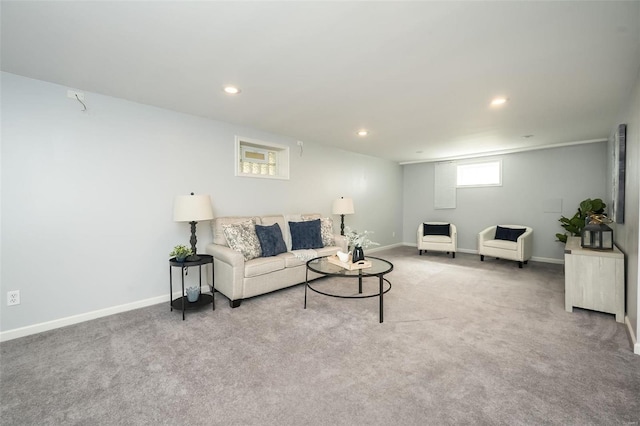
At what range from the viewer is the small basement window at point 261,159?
4164 millimetres

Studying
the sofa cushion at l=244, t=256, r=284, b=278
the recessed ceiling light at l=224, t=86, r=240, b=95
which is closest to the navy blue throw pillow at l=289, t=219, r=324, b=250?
the sofa cushion at l=244, t=256, r=284, b=278

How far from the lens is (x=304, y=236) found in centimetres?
424

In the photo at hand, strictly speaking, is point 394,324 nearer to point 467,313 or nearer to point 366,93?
point 467,313

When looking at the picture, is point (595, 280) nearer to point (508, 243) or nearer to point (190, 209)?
point (508, 243)

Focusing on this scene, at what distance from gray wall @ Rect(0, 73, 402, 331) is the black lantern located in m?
4.34

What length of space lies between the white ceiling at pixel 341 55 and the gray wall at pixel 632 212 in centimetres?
33

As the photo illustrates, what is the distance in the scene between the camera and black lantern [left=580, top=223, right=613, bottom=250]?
9.98ft

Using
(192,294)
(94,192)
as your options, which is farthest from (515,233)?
(94,192)

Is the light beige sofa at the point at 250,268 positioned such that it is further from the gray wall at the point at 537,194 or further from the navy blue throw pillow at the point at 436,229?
the gray wall at the point at 537,194

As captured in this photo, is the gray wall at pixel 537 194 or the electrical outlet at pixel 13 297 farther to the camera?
the gray wall at pixel 537 194

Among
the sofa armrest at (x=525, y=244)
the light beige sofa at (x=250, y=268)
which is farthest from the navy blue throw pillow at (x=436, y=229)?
the light beige sofa at (x=250, y=268)

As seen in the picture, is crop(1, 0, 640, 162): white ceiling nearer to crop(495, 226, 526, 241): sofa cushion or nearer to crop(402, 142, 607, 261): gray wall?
crop(402, 142, 607, 261): gray wall

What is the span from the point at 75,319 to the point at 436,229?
623 cm

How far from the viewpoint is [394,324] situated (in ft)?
8.77
